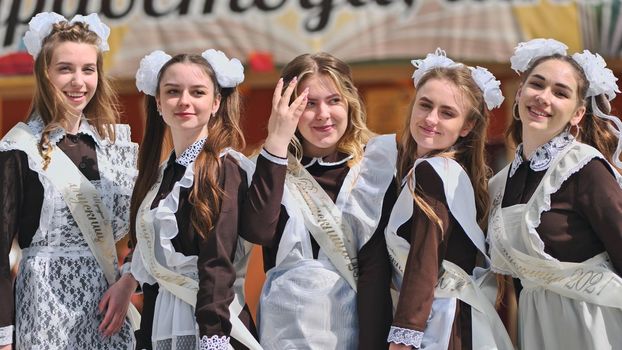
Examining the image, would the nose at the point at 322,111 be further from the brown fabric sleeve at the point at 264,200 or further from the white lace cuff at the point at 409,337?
the white lace cuff at the point at 409,337

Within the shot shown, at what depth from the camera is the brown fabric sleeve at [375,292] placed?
3469mm

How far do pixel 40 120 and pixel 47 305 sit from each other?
2.30 feet

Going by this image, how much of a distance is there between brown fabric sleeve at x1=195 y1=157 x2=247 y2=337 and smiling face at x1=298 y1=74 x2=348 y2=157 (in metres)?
0.32

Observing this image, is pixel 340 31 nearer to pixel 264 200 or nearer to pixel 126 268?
pixel 126 268

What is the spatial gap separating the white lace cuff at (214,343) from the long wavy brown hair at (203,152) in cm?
34

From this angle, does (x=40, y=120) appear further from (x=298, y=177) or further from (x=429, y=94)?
(x=429, y=94)

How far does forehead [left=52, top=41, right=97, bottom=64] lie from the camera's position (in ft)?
13.0

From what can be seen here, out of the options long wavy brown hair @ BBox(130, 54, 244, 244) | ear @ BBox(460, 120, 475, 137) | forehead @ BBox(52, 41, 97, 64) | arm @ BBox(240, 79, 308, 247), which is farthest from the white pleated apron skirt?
forehead @ BBox(52, 41, 97, 64)

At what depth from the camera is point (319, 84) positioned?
3.68 m

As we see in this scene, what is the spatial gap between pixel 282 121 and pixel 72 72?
0.97m

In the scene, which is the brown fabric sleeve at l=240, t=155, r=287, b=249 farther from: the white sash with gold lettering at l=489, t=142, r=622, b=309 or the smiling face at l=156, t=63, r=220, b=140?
the white sash with gold lettering at l=489, t=142, r=622, b=309

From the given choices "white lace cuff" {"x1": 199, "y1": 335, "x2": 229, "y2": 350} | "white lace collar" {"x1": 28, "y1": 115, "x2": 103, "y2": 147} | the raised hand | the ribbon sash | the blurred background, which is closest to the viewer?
"white lace cuff" {"x1": 199, "y1": 335, "x2": 229, "y2": 350}

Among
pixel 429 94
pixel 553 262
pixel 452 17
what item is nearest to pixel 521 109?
pixel 429 94

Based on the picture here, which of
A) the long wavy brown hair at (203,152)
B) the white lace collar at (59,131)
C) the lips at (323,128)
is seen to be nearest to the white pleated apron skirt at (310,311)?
the long wavy brown hair at (203,152)
